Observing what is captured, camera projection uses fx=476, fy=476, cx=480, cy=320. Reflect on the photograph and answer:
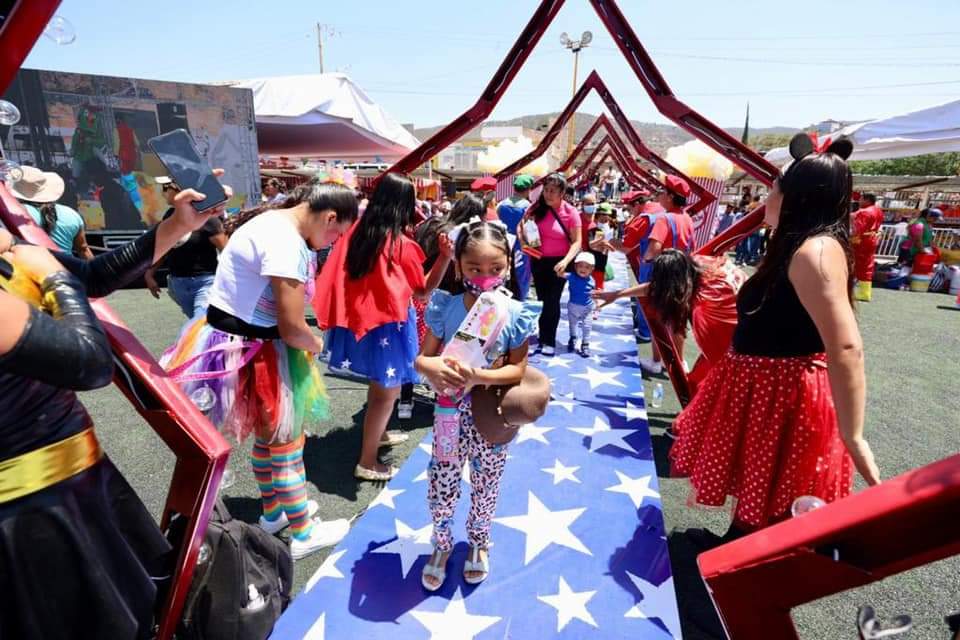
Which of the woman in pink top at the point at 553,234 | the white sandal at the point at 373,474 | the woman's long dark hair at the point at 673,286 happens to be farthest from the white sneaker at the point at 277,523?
the woman in pink top at the point at 553,234

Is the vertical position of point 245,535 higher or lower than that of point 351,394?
higher

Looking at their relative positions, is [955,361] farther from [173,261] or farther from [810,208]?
[173,261]

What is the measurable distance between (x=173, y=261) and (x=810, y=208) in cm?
433

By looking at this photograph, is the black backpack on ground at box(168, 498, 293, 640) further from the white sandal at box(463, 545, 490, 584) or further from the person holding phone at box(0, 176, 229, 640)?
the white sandal at box(463, 545, 490, 584)

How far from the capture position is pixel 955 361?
6289 mm

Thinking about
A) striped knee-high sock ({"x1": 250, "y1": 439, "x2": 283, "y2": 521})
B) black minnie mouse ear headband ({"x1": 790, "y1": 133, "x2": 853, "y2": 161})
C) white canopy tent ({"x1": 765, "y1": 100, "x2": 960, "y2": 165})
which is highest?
white canopy tent ({"x1": 765, "y1": 100, "x2": 960, "y2": 165})

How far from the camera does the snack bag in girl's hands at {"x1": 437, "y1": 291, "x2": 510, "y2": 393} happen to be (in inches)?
73.0

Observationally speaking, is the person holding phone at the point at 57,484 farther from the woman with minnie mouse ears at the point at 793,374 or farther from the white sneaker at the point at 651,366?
the white sneaker at the point at 651,366

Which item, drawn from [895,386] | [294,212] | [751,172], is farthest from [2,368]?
[895,386]

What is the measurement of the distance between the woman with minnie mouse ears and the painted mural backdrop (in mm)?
9579

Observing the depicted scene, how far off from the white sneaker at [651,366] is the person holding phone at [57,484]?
202 inches

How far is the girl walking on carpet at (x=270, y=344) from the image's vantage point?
2129mm

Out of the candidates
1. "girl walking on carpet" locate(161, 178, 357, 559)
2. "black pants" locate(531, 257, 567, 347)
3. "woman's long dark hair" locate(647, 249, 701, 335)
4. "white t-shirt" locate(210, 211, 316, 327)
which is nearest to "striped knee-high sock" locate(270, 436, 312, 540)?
"girl walking on carpet" locate(161, 178, 357, 559)

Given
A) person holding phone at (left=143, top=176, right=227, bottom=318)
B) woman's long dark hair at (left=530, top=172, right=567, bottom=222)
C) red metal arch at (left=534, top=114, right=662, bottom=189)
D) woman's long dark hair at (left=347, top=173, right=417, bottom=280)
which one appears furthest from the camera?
red metal arch at (left=534, top=114, right=662, bottom=189)
